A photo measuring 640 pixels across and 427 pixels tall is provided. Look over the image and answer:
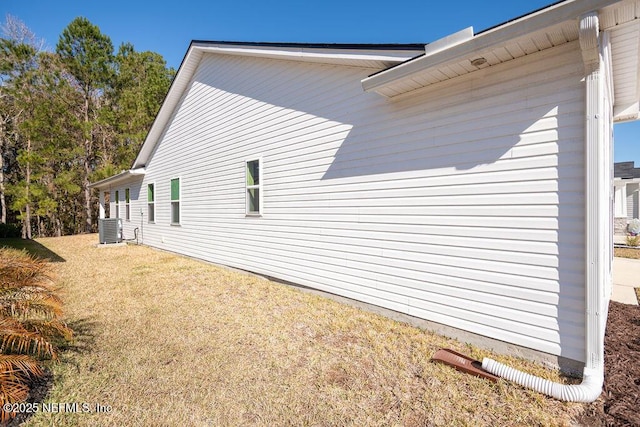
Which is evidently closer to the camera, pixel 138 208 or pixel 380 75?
pixel 380 75

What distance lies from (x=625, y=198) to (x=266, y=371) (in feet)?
72.8

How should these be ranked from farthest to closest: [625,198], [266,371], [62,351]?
[625,198]
[62,351]
[266,371]

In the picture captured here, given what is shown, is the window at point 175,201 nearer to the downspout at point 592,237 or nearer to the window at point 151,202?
the window at point 151,202

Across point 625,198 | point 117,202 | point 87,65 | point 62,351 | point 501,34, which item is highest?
point 87,65

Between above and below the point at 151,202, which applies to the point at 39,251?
below

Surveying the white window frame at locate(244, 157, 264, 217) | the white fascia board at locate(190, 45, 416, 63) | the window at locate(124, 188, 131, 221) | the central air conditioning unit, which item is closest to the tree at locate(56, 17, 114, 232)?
the window at locate(124, 188, 131, 221)

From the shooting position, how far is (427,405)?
8.24ft

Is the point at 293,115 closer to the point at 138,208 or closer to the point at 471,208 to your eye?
the point at 471,208

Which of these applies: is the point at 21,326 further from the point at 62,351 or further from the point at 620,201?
the point at 620,201

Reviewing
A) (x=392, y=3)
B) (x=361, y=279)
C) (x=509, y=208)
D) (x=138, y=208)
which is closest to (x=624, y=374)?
(x=509, y=208)

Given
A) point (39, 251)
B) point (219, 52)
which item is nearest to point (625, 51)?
point (219, 52)

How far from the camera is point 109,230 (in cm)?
1337

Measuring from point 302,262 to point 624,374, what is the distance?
174 inches

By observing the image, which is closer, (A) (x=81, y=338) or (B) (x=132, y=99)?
(A) (x=81, y=338)
